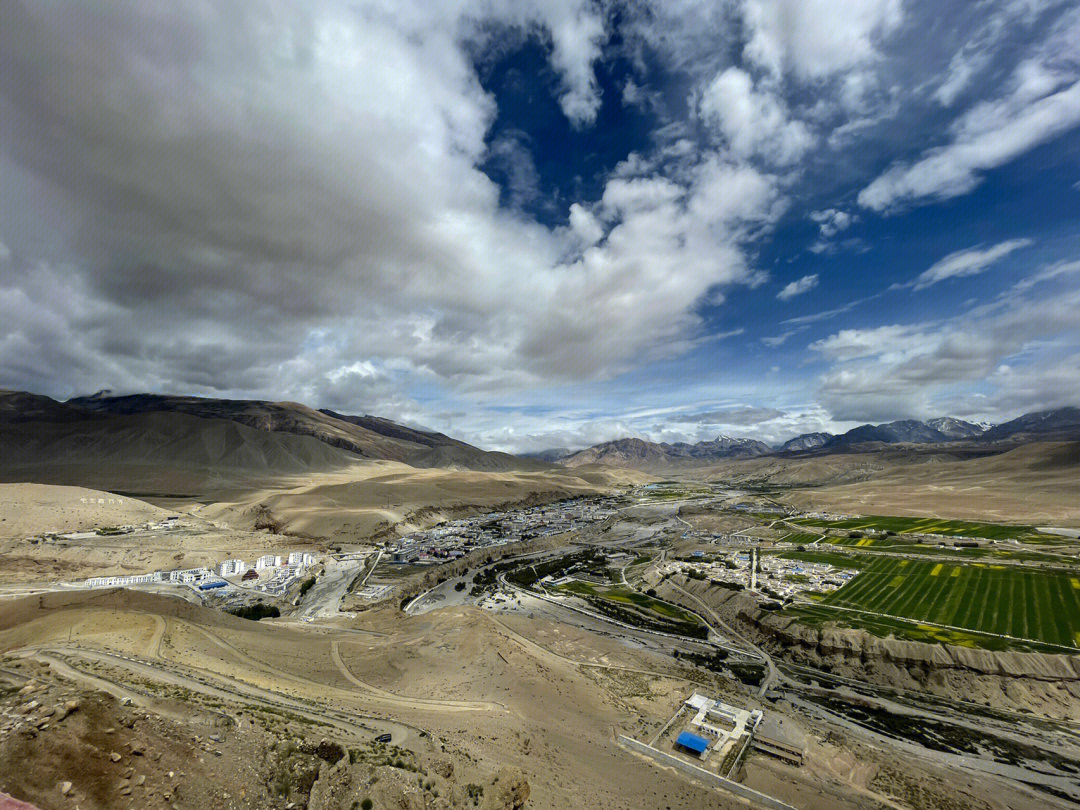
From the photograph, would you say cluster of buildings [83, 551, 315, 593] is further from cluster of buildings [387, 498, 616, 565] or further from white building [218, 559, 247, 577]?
cluster of buildings [387, 498, 616, 565]

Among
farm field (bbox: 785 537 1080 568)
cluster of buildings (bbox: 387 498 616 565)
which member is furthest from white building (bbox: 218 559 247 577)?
farm field (bbox: 785 537 1080 568)

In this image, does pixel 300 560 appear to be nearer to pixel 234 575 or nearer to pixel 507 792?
pixel 234 575

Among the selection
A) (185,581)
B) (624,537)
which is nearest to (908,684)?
(624,537)

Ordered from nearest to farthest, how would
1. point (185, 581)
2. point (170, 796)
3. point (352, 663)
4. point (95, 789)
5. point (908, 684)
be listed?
1. point (95, 789)
2. point (170, 796)
3. point (352, 663)
4. point (908, 684)
5. point (185, 581)

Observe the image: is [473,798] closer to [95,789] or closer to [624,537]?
[95,789]

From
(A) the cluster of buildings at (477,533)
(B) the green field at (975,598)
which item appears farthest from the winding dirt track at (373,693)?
(A) the cluster of buildings at (477,533)
